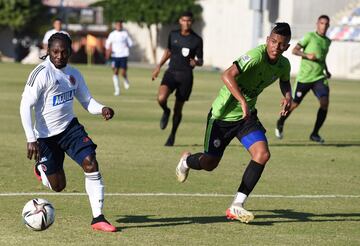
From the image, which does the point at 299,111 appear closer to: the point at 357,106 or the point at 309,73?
the point at 357,106

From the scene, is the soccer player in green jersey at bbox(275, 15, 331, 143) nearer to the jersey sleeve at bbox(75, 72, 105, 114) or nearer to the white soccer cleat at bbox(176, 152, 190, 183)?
the white soccer cleat at bbox(176, 152, 190, 183)

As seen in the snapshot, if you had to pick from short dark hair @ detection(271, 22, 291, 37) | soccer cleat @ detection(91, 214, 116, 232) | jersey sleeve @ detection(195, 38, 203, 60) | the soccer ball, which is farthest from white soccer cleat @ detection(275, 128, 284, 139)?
the soccer ball

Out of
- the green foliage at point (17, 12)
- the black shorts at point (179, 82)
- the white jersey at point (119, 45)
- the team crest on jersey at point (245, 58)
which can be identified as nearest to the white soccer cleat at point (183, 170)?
the team crest on jersey at point (245, 58)

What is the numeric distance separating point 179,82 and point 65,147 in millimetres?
8206

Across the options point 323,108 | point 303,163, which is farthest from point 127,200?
point 323,108

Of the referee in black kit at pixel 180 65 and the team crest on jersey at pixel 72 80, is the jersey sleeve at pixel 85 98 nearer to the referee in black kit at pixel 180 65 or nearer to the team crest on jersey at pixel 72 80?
the team crest on jersey at pixel 72 80

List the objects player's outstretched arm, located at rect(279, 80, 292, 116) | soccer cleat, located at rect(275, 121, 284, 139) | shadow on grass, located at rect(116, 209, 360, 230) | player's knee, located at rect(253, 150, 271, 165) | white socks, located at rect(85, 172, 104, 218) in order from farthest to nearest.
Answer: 1. soccer cleat, located at rect(275, 121, 284, 139)
2. player's outstretched arm, located at rect(279, 80, 292, 116)
3. player's knee, located at rect(253, 150, 271, 165)
4. shadow on grass, located at rect(116, 209, 360, 230)
5. white socks, located at rect(85, 172, 104, 218)

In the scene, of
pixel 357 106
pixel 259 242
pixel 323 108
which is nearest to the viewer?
pixel 259 242

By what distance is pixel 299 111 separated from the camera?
2867cm

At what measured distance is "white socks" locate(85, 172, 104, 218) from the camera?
383 inches

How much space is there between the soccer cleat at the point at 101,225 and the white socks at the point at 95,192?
0.05 metres

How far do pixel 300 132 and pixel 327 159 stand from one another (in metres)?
5.19

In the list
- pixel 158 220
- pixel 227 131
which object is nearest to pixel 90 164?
pixel 158 220

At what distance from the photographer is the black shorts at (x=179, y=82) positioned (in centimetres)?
1814
